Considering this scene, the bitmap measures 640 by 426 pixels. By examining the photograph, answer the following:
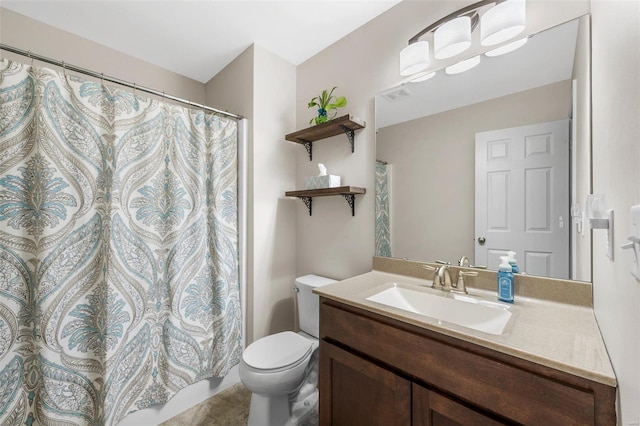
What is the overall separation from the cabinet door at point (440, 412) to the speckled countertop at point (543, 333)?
0.67 ft

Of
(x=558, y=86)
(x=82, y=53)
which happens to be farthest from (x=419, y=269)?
(x=82, y=53)

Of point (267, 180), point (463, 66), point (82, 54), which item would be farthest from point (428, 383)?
point (82, 54)

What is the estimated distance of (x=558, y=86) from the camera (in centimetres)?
104

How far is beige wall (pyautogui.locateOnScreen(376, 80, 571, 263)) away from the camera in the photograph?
3.80ft

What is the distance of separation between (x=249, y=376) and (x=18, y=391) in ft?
3.31

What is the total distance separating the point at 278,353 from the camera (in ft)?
4.77

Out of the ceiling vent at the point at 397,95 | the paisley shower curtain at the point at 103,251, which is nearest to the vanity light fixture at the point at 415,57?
the ceiling vent at the point at 397,95

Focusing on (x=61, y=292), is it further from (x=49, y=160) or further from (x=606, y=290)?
(x=606, y=290)

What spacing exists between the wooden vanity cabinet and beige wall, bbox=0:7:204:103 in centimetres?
224

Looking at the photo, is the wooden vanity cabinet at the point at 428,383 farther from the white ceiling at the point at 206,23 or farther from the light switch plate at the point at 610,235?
the white ceiling at the point at 206,23

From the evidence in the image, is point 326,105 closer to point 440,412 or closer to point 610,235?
point 610,235

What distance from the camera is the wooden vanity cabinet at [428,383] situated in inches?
24.8

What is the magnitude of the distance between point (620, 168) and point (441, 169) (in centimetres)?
81

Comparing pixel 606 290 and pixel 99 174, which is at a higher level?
pixel 99 174
